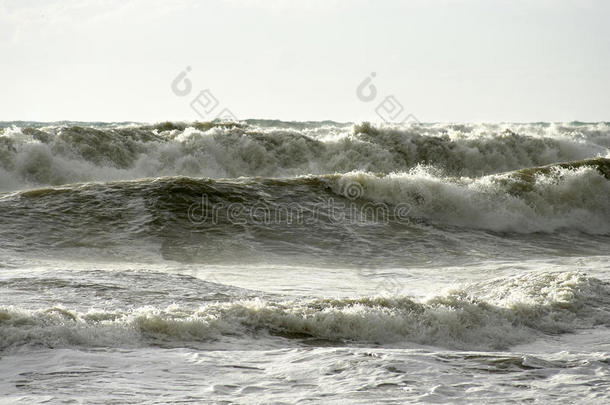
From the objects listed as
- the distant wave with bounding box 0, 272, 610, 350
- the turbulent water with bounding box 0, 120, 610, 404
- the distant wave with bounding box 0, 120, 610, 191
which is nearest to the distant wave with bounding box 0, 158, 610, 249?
the turbulent water with bounding box 0, 120, 610, 404

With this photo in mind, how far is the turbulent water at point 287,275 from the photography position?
4.54 metres

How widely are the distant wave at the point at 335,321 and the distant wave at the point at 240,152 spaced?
1104 centimetres

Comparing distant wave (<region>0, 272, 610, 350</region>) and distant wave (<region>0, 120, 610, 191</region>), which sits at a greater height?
distant wave (<region>0, 120, 610, 191</region>)

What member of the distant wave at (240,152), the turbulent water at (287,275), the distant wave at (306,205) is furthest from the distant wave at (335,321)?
the distant wave at (240,152)

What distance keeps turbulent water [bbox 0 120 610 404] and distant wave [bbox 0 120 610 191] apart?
0.21ft

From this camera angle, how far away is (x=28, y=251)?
957 centimetres

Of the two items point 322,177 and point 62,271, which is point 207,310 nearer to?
point 62,271

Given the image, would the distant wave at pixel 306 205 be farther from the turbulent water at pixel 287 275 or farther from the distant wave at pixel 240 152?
the distant wave at pixel 240 152

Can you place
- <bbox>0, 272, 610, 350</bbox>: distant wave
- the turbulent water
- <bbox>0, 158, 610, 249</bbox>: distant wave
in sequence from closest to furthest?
the turbulent water, <bbox>0, 272, 610, 350</bbox>: distant wave, <bbox>0, 158, 610, 249</bbox>: distant wave

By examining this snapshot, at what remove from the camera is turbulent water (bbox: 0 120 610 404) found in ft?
14.9

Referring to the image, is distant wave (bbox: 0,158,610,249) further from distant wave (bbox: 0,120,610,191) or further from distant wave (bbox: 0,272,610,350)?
distant wave (bbox: 0,272,610,350)

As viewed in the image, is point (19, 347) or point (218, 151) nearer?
point (19, 347)

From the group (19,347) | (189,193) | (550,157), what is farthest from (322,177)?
(550,157)

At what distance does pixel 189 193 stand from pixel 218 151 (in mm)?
6815
